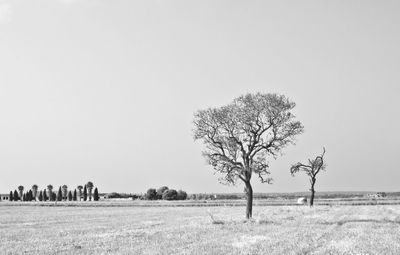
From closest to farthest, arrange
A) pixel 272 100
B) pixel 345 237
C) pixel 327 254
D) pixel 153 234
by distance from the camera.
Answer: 1. pixel 327 254
2. pixel 345 237
3. pixel 153 234
4. pixel 272 100

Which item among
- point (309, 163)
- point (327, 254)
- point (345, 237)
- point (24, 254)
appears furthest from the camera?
point (309, 163)

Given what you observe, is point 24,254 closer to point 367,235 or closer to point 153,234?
point 153,234

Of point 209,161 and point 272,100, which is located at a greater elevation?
point 272,100

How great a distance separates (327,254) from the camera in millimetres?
20656

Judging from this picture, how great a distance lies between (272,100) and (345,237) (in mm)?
20487

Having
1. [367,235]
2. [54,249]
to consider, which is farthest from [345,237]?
[54,249]

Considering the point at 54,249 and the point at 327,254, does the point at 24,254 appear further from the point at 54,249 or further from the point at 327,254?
the point at 327,254

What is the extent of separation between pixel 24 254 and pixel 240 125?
28365 mm

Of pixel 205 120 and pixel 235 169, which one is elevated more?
pixel 205 120

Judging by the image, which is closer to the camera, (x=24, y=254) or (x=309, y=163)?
(x=24, y=254)

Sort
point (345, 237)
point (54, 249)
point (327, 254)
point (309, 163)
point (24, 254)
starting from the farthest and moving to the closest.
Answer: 1. point (309, 163)
2. point (345, 237)
3. point (54, 249)
4. point (24, 254)
5. point (327, 254)

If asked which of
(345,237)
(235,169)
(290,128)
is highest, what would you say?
(290,128)

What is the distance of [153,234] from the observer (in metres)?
31.7

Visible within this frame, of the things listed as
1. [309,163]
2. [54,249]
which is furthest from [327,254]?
[309,163]
